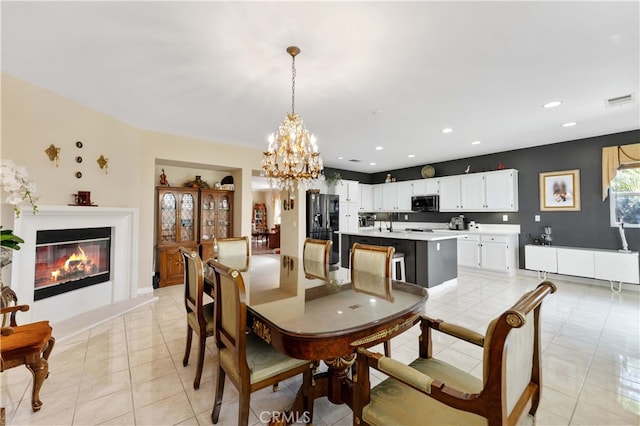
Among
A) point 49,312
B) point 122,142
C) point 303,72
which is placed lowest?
point 49,312

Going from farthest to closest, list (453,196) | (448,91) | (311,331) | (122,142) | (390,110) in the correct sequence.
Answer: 1. (453,196)
2. (122,142)
3. (390,110)
4. (448,91)
5. (311,331)

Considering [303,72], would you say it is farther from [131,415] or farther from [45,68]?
[131,415]

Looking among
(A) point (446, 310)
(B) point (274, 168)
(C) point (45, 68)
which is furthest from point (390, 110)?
(C) point (45, 68)

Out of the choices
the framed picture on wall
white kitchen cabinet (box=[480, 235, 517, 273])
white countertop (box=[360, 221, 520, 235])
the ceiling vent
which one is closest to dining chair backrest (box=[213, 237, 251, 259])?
white countertop (box=[360, 221, 520, 235])

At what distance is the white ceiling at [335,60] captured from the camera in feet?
5.93

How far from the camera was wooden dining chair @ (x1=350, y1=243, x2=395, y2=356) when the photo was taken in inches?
80.2

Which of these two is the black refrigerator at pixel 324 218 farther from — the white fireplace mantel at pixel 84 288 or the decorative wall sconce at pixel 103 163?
the decorative wall sconce at pixel 103 163

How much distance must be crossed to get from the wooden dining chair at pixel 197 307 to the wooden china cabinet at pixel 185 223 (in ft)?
9.21

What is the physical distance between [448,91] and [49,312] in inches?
197

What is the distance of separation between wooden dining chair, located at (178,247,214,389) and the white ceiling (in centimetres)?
170

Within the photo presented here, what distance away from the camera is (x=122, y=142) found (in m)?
3.86

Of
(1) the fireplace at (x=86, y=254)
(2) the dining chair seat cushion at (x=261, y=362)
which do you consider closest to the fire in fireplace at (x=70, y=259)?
(1) the fireplace at (x=86, y=254)

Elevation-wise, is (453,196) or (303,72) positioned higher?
(303,72)

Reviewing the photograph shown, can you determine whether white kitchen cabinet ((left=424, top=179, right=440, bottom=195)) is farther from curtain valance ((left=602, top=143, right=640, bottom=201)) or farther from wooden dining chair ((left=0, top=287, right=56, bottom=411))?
wooden dining chair ((left=0, top=287, right=56, bottom=411))
